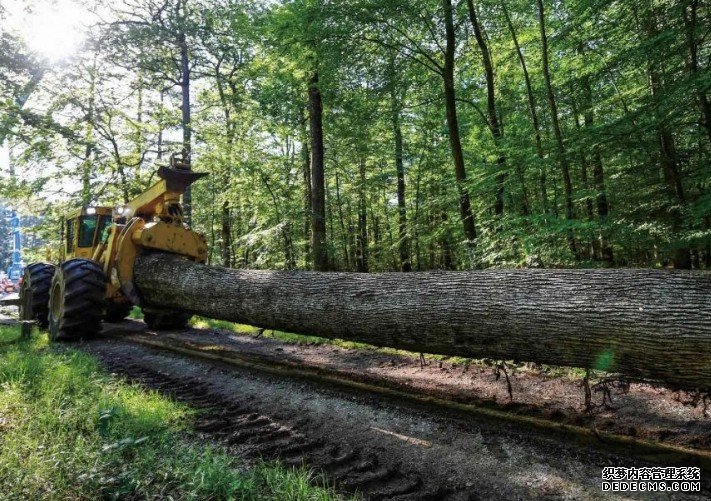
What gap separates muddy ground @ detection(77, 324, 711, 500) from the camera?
2457mm

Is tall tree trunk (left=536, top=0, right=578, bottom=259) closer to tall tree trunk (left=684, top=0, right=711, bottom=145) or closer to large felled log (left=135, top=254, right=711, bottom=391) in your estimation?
tall tree trunk (left=684, top=0, right=711, bottom=145)

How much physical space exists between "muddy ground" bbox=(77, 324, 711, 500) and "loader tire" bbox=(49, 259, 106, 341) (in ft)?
10.7

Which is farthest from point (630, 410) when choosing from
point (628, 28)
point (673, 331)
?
point (628, 28)

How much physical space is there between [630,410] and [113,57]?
18.3 m

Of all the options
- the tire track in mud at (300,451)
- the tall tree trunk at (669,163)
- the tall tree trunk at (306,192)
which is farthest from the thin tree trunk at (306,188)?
the tire track in mud at (300,451)

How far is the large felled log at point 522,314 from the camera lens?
266cm

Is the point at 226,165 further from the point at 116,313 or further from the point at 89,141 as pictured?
the point at 116,313

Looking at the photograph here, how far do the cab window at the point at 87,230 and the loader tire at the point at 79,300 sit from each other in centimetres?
188

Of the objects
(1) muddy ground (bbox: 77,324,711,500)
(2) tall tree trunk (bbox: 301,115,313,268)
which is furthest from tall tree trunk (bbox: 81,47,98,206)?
(1) muddy ground (bbox: 77,324,711,500)

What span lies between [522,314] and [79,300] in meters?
6.75

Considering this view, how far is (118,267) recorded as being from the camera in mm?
7266

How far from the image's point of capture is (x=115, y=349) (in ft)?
21.5

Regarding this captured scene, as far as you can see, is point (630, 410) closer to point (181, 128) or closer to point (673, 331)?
point (673, 331)

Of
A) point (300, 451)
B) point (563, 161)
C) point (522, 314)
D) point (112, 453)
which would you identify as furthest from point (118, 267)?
point (563, 161)
